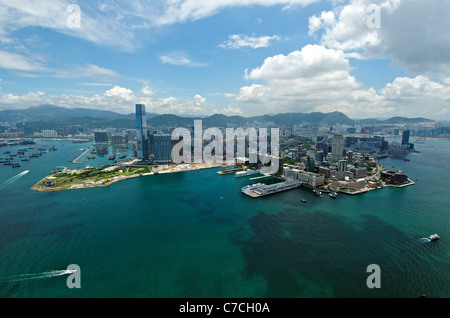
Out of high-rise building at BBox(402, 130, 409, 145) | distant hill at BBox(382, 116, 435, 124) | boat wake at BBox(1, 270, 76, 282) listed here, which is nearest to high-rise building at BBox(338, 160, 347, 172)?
boat wake at BBox(1, 270, 76, 282)

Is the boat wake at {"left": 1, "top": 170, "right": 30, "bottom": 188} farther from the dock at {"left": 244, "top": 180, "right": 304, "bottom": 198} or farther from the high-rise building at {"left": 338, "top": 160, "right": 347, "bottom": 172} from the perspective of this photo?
the high-rise building at {"left": 338, "top": 160, "right": 347, "bottom": 172}

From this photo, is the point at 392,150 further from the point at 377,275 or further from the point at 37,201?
the point at 37,201

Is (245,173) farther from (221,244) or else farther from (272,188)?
(221,244)

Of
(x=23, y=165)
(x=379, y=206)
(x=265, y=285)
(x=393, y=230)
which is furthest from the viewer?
(x=23, y=165)

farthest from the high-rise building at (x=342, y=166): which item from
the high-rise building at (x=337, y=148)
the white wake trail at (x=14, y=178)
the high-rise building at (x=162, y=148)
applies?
the white wake trail at (x=14, y=178)

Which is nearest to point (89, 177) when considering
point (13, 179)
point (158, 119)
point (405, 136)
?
point (13, 179)
